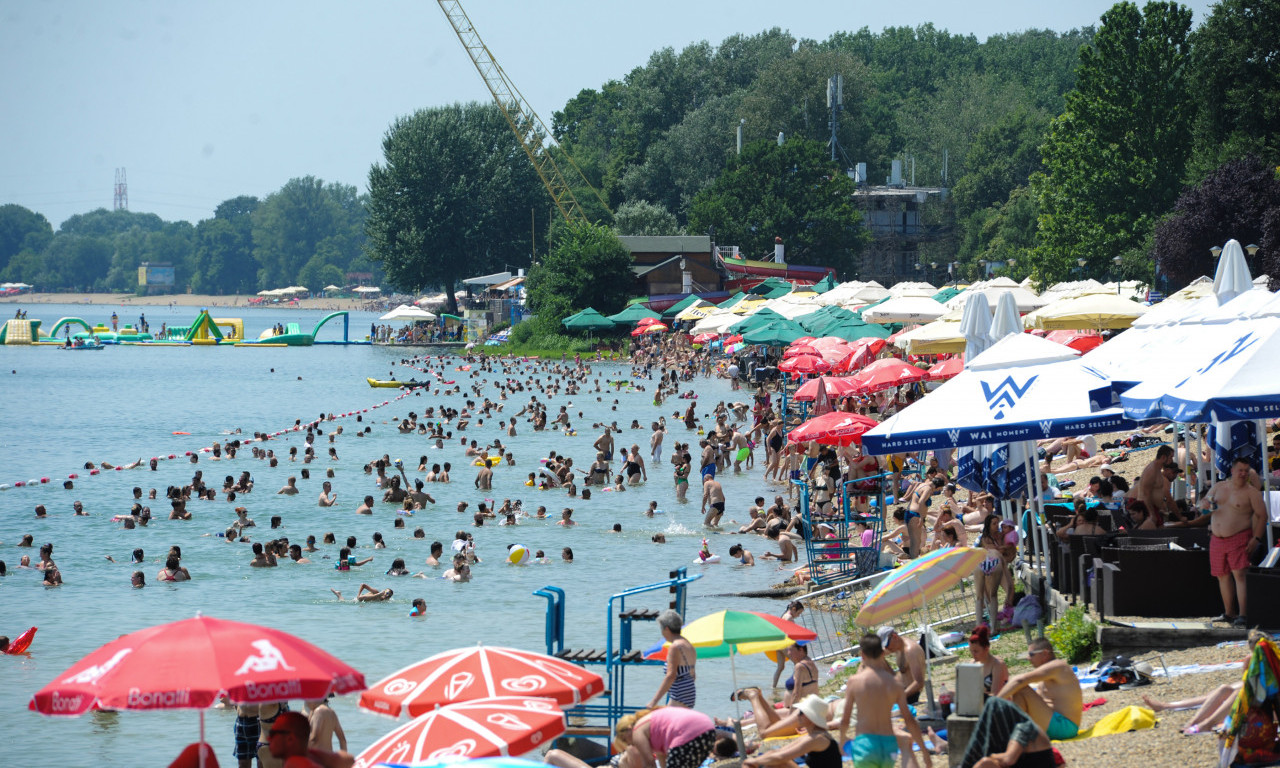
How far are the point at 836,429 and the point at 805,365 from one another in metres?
10.0

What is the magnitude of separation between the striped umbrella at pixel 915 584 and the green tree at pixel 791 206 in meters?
67.8

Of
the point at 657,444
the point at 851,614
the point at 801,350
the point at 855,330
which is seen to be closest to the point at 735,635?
→ the point at 851,614

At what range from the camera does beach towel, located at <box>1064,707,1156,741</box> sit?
29.1 feet

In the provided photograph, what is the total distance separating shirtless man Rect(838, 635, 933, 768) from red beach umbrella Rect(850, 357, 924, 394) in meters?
15.6

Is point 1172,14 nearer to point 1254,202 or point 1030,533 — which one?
point 1254,202

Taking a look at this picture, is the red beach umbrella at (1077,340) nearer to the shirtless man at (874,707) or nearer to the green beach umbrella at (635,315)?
the shirtless man at (874,707)

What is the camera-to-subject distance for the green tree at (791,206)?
78312 mm

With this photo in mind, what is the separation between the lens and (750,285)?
238ft

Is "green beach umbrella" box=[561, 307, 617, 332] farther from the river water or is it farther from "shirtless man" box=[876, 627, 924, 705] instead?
"shirtless man" box=[876, 627, 924, 705]

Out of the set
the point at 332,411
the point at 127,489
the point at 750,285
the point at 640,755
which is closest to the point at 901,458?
the point at 640,755

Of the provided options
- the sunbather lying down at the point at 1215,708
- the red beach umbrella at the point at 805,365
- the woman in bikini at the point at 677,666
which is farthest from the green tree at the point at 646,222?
the sunbather lying down at the point at 1215,708

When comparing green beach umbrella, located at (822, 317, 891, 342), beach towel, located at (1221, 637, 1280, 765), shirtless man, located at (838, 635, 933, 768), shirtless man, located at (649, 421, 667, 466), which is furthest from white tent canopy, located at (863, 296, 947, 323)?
beach towel, located at (1221, 637, 1280, 765)

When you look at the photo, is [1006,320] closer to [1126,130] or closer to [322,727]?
[322,727]

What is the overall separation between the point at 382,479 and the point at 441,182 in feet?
207
